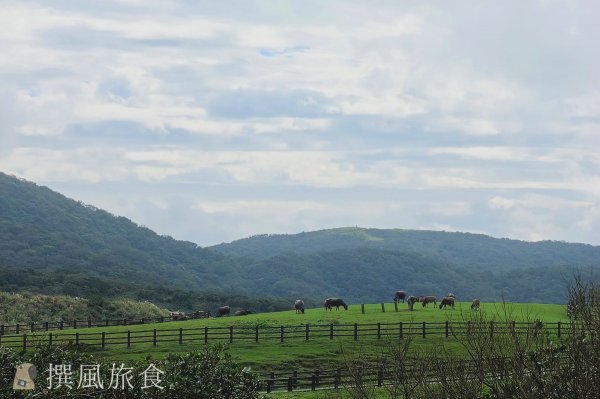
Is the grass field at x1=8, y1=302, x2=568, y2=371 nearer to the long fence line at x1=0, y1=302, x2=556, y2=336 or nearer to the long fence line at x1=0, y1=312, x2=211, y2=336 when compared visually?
the long fence line at x1=0, y1=302, x2=556, y2=336

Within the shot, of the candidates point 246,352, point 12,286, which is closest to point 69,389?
point 246,352

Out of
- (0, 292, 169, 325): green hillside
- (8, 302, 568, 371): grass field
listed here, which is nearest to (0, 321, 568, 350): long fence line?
(8, 302, 568, 371): grass field

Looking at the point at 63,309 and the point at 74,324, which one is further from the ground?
the point at 63,309

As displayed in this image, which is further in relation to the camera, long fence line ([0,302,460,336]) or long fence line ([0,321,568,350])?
long fence line ([0,302,460,336])

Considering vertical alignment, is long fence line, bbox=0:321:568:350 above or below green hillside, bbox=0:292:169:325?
below

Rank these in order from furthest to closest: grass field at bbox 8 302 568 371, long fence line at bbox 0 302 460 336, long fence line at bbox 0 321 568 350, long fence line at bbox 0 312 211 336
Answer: long fence line at bbox 0 302 460 336 → long fence line at bbox 0 312 211 336 → long fence line at bbox 0 321 568 350 → grass field at bbox 8 302 568 371

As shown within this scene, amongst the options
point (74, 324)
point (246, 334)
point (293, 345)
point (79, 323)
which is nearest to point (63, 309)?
point (79, 323)

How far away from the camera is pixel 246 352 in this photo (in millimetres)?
49312

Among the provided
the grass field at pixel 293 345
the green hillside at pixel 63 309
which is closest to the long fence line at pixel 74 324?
the grass field at pixel 293 345

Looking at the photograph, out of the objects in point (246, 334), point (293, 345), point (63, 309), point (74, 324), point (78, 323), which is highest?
point (63, 309)

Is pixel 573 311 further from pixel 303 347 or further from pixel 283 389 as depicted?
pixel 303 347

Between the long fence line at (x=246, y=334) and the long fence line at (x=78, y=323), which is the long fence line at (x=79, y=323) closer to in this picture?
the long fence line at (x=78, y=323)

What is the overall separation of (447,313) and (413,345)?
47.8ft

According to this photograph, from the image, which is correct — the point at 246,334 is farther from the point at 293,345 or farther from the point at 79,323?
the point at 79,323
